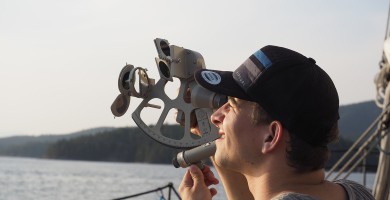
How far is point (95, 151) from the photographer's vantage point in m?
110

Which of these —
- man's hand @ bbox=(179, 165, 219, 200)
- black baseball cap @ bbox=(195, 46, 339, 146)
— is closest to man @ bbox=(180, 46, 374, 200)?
black baseball cap @ bbox=(195, 46, 339, 146)

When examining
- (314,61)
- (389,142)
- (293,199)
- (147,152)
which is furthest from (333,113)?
(147,152)

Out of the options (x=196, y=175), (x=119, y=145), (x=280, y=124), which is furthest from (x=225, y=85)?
(x=119, y=145)

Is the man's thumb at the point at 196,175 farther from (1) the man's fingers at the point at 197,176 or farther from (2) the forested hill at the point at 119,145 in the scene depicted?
(2) the forested hill at the point at 119,145

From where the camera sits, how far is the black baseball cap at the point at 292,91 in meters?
2.13

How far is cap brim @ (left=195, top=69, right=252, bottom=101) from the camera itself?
7.20 ft

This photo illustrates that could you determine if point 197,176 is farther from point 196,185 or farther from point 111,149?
point 111,149

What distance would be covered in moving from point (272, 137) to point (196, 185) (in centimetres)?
44

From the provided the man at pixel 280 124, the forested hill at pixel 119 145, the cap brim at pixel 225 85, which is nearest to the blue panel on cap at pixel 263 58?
the man at pixel 280 124

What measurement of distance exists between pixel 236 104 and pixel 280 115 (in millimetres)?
153

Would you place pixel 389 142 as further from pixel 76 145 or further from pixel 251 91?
pixel 76 145

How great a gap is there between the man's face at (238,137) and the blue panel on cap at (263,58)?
12cm

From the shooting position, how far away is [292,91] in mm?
2129

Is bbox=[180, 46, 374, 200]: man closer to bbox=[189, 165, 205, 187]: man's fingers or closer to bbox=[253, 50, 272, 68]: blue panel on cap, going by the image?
bbox=[253, 50, 272, 68]: blue panel on cap
